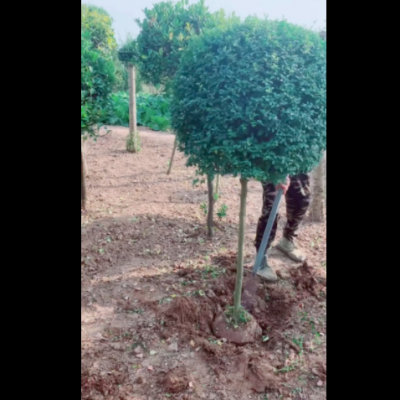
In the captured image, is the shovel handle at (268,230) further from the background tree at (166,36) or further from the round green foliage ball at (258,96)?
the background tree at (166,36)

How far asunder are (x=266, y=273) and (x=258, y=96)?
2026 mm

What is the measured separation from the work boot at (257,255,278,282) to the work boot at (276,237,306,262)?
1.87 feet

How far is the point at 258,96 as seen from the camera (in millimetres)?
2121

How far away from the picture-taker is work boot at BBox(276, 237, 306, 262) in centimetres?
417

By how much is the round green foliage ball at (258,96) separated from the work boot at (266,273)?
1559 mm

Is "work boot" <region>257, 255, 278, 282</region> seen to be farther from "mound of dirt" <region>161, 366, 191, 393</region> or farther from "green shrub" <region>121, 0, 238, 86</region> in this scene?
"green shrub" <region>121, 0, 238, 86</region>

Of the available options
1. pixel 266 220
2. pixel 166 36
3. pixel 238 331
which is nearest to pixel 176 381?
pixel 238 331

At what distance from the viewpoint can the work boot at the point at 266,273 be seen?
3627mm

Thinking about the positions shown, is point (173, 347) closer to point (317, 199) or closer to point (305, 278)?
point (305, 278)

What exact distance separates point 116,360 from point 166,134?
8.42 m

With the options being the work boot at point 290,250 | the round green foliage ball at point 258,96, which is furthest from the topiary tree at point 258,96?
the work boot at point 290,250
